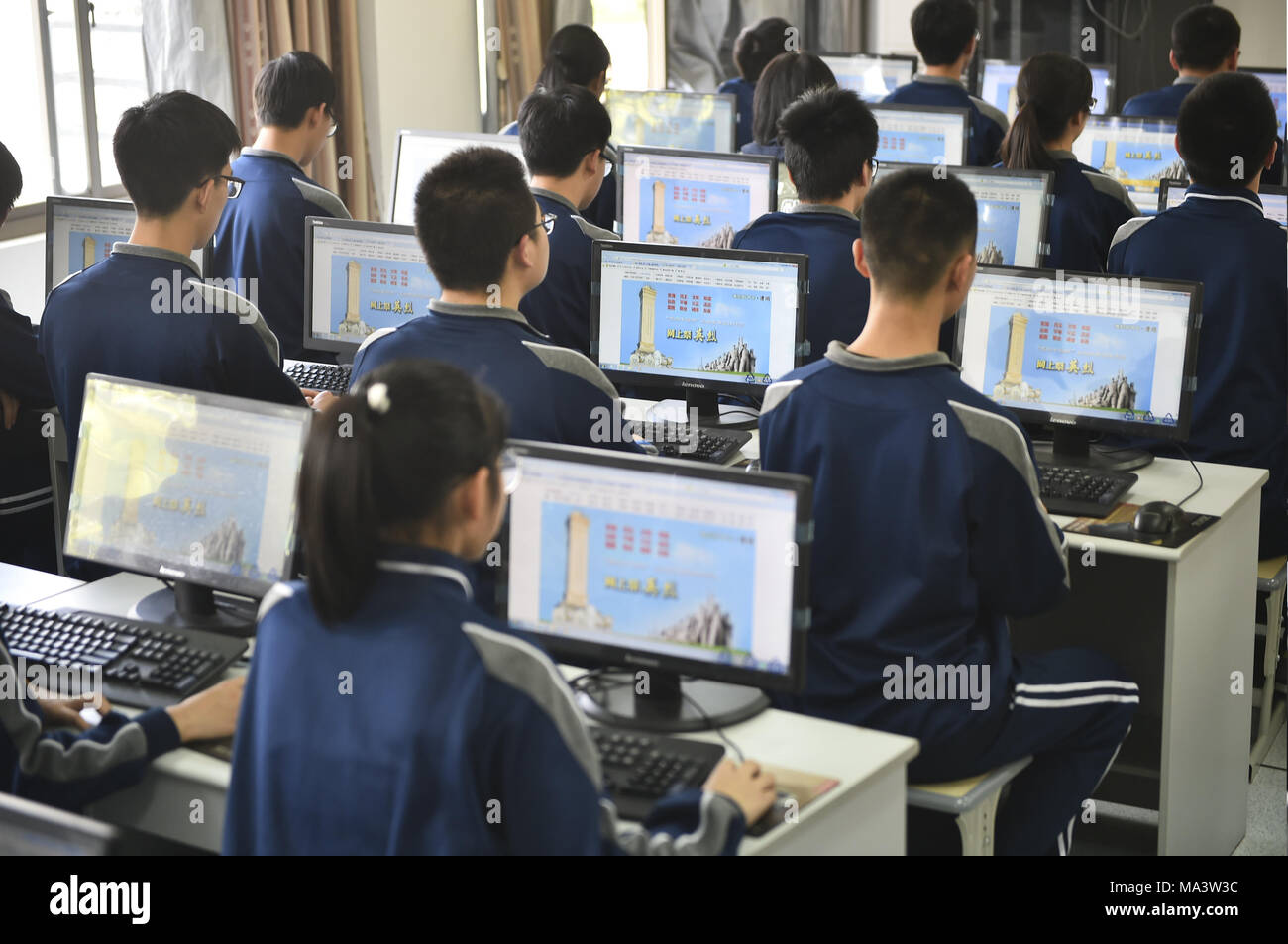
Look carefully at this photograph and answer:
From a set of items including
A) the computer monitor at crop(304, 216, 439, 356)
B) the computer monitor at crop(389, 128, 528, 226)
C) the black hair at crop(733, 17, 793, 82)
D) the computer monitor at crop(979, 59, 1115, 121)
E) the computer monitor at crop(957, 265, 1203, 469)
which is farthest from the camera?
the computer monitor at crop(979, 59, 1115, 121)

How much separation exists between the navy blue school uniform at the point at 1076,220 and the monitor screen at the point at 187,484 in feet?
9.10

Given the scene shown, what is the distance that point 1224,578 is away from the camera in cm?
296

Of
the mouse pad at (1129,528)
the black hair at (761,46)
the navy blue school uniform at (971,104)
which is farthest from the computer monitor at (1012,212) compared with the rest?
the black hair at (761,46)

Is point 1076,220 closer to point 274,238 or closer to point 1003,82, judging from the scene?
point 274,238

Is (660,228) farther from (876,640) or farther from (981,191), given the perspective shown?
(876,640)

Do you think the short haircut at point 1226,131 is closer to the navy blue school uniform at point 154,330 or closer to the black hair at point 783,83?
the black hair at point 783,83

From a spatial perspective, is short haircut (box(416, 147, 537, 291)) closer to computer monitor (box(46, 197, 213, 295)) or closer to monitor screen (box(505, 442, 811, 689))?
monitor screen (box(505, 442, 811, 689))

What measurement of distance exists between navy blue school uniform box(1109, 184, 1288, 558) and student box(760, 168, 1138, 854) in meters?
1.37

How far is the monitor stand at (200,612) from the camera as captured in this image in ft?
8.13

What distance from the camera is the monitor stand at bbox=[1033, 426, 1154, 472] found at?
3.24 meters

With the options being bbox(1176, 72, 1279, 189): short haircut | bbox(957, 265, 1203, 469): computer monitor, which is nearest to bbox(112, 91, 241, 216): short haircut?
bbox(957, 265, 1203, 469): computer monitor

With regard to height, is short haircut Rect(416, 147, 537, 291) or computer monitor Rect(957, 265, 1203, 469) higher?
short haircut Rect(416, 147, 537, 291)

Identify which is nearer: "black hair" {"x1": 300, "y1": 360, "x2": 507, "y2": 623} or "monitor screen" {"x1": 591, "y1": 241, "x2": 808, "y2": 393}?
"black hair" {"x1": 300, "y1": 360, "x2": 507, "y2": 623}
